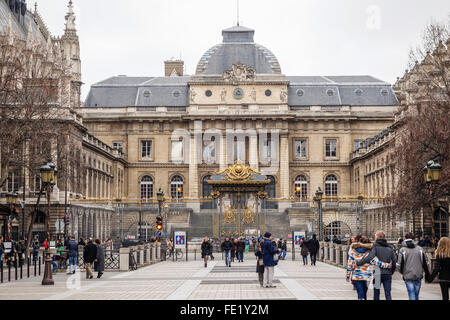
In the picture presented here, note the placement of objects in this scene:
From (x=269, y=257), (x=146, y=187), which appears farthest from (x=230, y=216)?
(x=146, y=187)

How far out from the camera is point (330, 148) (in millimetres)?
93062

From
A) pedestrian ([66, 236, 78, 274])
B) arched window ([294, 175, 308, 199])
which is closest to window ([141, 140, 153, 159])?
arched window ([294, 175, 308, 199])

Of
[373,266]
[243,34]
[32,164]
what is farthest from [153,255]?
[243,34]

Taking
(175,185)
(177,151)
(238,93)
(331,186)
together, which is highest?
(238,93)

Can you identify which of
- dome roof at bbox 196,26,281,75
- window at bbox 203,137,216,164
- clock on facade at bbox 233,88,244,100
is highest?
dome roof at bbox 196,26,281,75

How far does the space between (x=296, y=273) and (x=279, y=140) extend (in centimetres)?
5622

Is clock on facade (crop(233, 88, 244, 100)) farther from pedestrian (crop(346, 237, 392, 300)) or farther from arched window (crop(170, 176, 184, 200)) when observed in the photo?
pedestrian (crop(346, 237, 392, 300))

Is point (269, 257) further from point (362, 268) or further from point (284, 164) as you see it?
point (284, 164)

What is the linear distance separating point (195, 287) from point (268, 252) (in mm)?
2690

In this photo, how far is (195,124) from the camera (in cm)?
9000

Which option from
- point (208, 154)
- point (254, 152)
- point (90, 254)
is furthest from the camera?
point (208, 154)

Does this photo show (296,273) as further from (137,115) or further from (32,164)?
(137,115)

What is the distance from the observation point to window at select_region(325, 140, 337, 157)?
9306 cm

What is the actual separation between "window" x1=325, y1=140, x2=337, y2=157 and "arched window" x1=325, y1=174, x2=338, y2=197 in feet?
8.10
